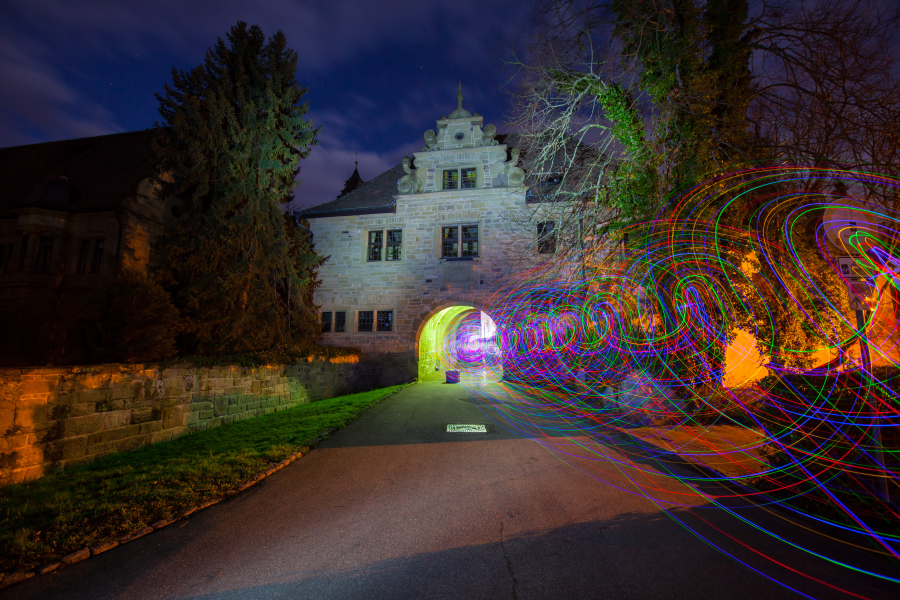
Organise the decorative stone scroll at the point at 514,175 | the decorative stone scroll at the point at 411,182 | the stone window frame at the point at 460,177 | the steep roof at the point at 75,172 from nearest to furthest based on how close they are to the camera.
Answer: the decorative stone scroll at the point at 514,175, the stone window frame at the point at 460,177, the decorative stone scroll at the point at 411,182, the steep roof at the point at 75,172

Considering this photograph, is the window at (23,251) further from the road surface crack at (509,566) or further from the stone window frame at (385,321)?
the road surface crack at (509,566)

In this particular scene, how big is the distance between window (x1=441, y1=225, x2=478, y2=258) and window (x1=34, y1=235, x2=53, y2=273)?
18.7 meters

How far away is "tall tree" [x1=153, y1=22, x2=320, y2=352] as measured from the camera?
11.9 m

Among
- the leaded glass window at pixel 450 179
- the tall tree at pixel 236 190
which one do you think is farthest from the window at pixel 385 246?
the tall tree at pixel 236 190

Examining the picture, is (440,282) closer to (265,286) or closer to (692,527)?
(265,286)

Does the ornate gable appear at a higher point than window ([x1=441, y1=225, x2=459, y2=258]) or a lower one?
higher

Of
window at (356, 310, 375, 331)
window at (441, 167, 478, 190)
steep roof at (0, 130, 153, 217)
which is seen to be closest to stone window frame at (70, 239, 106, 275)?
steep roof at (0, 130, 153, 217)

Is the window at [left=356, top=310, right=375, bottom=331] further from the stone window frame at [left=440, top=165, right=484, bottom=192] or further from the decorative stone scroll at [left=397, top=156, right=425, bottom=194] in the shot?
the stone window frame at [left=440, top=165, right=484, bottom=192]

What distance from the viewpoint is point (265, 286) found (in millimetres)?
13039

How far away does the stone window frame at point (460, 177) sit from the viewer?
19234 mm

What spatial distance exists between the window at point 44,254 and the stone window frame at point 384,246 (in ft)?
49.1

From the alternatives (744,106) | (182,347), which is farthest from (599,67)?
(182,347)

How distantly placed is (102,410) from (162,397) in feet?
3.80

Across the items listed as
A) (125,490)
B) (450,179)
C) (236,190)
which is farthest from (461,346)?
(125,490)
